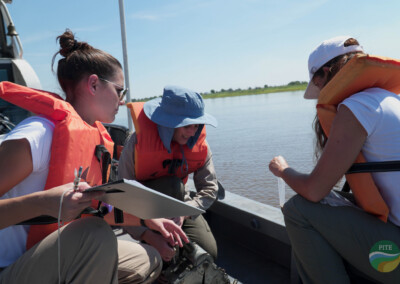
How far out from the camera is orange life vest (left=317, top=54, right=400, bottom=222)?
151 cm

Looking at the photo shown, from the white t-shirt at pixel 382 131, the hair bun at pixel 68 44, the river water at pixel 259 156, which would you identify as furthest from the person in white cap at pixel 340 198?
the river water at pixel 259 156

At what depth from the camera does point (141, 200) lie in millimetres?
1239

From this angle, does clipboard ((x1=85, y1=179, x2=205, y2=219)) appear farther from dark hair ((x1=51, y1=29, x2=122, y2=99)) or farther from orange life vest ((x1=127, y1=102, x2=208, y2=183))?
Answer: orange life vest ((x1=127, y1=102, x2=208, y2=183))

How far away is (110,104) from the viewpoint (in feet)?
5.45

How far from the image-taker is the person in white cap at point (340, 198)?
146 cm

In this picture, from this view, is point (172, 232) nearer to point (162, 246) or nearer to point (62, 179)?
point (162, 246)

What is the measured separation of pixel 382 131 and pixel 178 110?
1.16m

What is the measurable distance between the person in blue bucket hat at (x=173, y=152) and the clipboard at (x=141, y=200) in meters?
0.80

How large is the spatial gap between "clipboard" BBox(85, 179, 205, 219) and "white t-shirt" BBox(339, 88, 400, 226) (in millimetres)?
750

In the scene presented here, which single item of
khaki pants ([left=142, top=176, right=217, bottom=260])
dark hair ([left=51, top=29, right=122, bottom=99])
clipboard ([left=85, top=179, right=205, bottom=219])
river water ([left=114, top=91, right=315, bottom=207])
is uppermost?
dark hair ([left=51, top=29, right=122, bottom=99])

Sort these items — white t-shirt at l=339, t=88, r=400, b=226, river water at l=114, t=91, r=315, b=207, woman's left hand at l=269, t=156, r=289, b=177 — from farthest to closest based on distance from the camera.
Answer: river water at l=114, t=91, r=315, b=207
woman's left hand at l=269, t=156, r=289, b=177
white t-shirt at l=339, t=88, r=400, b=226

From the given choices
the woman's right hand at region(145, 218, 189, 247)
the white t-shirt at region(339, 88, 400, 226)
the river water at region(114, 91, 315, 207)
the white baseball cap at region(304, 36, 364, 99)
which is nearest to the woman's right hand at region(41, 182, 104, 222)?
the woman's right hand at region(145, 218, 189, 247)

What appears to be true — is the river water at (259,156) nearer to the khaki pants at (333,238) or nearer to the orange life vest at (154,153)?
the orange life vest at (154,153)

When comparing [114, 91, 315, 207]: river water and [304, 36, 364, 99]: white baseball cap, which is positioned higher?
[304, 36, 364, 99]: white baseball cap
